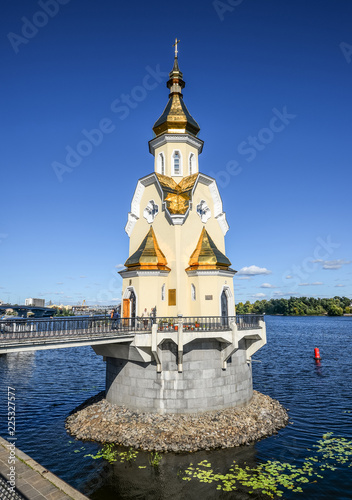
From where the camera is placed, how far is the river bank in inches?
590

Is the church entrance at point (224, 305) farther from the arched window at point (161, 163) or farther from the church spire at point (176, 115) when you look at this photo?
the church spire at point (176, 115)

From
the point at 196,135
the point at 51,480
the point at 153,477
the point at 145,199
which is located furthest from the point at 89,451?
the point at 196,135

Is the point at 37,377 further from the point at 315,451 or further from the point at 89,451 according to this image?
the point at 315,451

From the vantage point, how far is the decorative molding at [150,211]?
23658 mm

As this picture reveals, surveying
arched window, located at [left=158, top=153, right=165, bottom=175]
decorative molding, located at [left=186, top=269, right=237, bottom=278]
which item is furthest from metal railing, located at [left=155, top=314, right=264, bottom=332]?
arched window, located at [left=158, top=153, right=165, bottom=175]

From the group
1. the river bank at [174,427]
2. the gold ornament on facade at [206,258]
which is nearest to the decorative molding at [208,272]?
the gold ornament on facade at [206,258]

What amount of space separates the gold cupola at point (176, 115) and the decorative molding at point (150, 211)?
20.9ft

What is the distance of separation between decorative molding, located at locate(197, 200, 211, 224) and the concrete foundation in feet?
31.7

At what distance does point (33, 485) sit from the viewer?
966 centimetres

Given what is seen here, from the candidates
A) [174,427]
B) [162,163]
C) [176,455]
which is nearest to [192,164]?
[162,163]

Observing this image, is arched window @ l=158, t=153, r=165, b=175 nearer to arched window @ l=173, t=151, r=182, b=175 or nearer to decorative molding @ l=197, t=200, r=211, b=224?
arched window @ l=173, t=151, r=182, b=175


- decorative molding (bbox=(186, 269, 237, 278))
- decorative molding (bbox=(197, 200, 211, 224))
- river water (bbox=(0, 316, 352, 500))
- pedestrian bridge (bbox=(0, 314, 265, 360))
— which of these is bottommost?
river water (bbox=(0, 316, 352, 500))

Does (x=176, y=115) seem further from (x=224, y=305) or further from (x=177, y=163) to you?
(x=224, y=305)

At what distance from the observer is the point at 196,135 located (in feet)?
87.7
